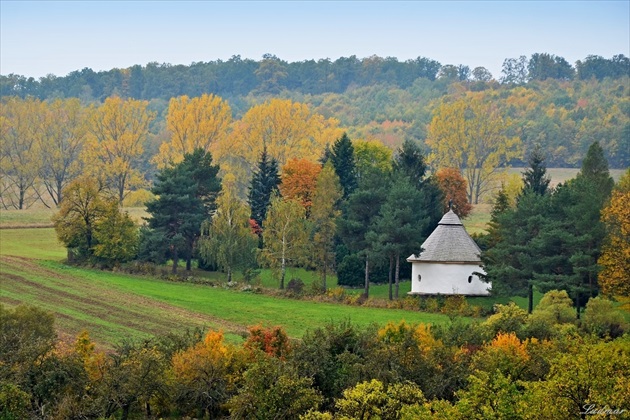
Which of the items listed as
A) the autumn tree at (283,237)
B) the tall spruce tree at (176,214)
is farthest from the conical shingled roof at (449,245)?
the tall spruce tree at (176,214)

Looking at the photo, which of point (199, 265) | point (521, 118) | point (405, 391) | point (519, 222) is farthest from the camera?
point (521, 118)

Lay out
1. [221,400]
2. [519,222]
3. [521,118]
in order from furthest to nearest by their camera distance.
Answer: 1. [521,118]
2. [519,222]
3. [221,400]

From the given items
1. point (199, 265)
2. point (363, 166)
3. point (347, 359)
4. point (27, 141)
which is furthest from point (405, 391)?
point (27, 141)

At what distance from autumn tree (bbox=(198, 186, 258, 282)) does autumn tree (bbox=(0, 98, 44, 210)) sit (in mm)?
38610

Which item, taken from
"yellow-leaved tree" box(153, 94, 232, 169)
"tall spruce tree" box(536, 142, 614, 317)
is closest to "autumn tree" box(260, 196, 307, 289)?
"tall spruce tree" box(536, 142, 614, 317)

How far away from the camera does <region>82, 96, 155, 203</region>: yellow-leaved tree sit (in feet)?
341

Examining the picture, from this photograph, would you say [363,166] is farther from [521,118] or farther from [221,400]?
[521,118]

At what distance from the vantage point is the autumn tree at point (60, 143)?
106375 mm

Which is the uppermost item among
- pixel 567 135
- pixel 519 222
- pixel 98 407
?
pixel 567 135

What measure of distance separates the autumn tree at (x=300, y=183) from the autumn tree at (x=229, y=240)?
564cm

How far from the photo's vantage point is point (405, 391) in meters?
37.6

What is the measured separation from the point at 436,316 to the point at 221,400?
62.9 ft

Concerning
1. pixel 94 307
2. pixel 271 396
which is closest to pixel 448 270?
pixel 94 307

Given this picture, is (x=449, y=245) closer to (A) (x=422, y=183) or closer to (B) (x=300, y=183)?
(A) (x=422, y=183)
